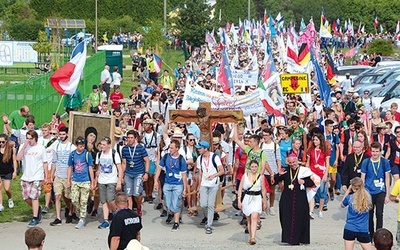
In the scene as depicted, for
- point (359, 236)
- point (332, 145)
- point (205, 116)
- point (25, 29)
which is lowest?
point (359, 236)

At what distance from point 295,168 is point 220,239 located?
168cm

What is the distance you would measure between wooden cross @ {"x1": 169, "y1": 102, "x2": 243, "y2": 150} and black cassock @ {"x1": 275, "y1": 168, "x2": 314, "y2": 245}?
2302 mm

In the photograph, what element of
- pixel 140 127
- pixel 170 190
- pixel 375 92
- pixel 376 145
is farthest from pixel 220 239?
pixel 375 92

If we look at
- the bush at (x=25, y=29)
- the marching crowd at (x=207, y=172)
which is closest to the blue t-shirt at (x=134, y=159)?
the marching crowd at (x=207, y=172)

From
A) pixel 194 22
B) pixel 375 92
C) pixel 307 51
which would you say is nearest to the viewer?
pixel 307 51

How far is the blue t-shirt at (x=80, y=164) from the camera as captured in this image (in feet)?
48.6

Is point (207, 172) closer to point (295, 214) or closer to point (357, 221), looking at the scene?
point (295, 214)

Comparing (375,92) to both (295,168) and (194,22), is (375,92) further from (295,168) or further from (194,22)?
(194,22)

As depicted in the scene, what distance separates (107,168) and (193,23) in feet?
149

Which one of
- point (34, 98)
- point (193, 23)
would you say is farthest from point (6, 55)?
point (34, 98)

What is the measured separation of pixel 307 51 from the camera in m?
25.1

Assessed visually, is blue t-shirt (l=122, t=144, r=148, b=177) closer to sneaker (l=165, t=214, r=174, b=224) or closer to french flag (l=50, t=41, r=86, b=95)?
sneaker (l=165, t=214, r=174, b=224)

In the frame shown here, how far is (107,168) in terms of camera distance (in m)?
14.8

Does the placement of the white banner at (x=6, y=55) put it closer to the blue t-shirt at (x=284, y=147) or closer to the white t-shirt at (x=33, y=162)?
the blue t-shirt at (x=284, y=147)
